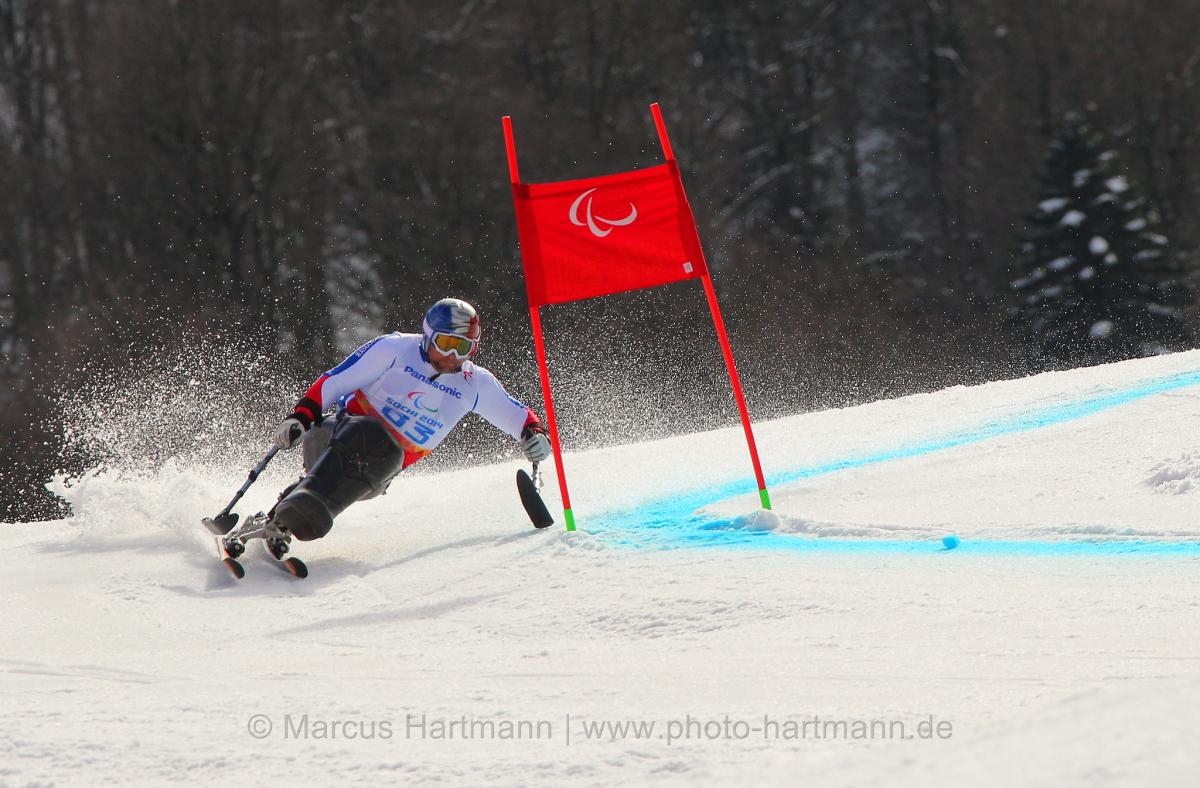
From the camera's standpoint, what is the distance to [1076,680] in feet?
13.9

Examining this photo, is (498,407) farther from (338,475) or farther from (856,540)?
(856,540)

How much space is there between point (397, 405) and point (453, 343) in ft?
1.38

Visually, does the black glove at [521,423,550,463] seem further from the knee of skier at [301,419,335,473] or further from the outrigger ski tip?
the outrigger ski tip

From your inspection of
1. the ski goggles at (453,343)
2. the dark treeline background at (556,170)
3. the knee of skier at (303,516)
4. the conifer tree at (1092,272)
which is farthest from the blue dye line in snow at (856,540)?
the conifer tree at (1092,272)

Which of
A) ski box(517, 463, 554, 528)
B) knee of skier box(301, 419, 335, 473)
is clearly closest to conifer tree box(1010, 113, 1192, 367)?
ski box(517, 463, 554, 528)

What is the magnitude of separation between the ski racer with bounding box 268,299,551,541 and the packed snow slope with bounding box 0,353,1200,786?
0.46 meters

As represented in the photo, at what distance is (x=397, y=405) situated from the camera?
7.40 metres

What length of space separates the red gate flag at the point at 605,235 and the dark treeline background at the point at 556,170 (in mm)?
11275

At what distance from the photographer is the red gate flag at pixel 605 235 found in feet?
23.3

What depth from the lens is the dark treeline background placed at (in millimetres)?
23547

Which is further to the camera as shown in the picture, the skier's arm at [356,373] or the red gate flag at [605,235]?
the skier's arm at [356,373]

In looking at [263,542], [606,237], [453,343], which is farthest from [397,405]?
[606,237]

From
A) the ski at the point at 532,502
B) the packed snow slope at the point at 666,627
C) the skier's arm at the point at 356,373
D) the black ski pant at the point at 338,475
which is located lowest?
the packed snow slope at the point at 666,627

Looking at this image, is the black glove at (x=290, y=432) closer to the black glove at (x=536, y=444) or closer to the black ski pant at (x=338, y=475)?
the black ski pant at (x=338, y=475)
